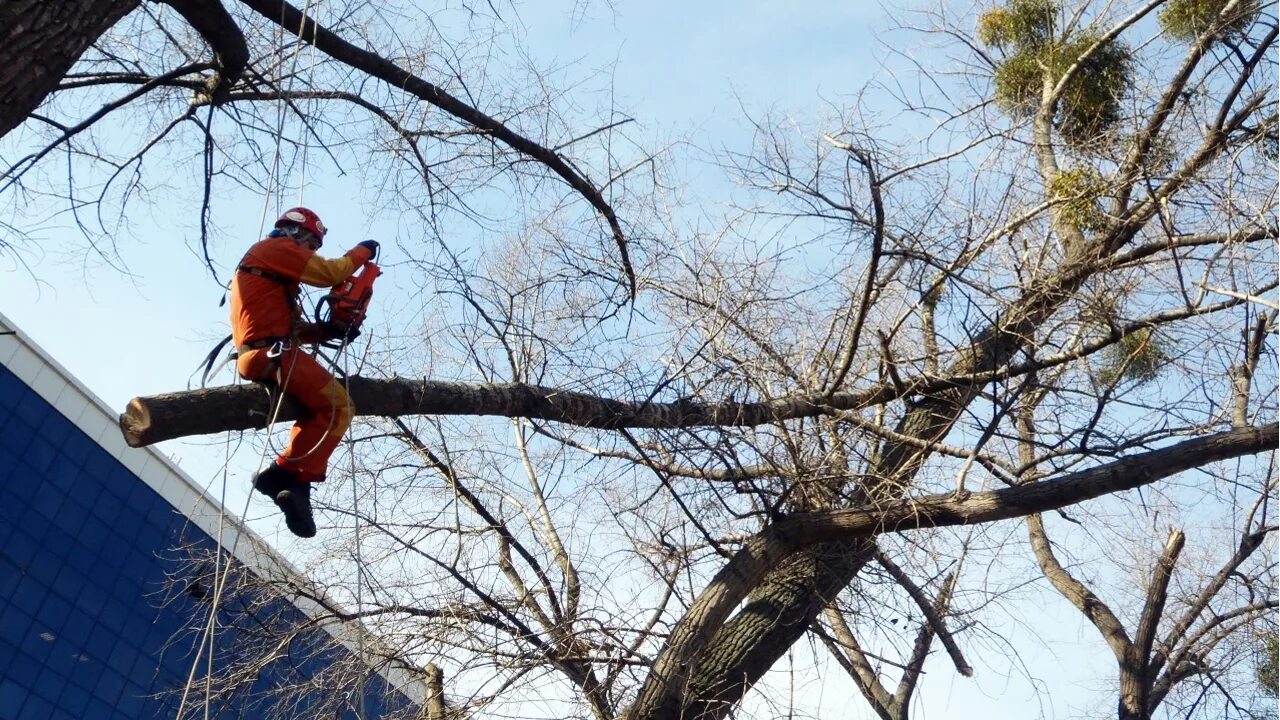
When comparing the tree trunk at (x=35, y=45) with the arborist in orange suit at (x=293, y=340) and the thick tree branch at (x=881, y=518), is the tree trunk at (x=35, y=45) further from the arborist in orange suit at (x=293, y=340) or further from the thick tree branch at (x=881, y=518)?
the thick tree branch at (x=881, y=518)

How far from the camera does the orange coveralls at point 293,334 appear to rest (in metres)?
4.49

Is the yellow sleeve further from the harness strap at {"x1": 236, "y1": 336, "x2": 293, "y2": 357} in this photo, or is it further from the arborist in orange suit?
the harness strap at {"x1": 236, "y1": 336, "x2": 293, "y2": 357}

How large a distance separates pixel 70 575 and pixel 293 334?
22.2 m

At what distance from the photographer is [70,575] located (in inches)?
937

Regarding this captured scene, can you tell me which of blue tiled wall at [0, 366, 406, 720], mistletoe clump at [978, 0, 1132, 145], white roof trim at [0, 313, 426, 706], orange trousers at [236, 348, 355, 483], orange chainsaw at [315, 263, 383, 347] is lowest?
orange trousers at [236, 348, 355, 483]

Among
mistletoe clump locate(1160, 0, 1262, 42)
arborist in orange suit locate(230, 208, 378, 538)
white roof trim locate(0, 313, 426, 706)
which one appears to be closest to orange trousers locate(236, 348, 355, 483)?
arborist in orange suit locate(230, 208, 378, 538)

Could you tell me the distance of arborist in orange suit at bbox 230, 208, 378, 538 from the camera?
177 inches

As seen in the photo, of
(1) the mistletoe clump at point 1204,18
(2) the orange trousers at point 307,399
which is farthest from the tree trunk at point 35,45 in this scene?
(1) the mistletoe clump at point 1204,18

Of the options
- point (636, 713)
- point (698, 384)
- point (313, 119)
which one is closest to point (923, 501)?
point (698, 384)

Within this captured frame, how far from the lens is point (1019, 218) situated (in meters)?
5.82

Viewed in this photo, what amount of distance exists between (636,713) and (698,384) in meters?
1.53

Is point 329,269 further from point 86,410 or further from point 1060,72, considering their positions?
point 86,410

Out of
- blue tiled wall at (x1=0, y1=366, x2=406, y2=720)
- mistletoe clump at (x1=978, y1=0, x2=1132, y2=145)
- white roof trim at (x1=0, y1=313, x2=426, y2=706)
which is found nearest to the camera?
mistletoe clump at (x1=978, y1=0, x2=1132, y2=145)

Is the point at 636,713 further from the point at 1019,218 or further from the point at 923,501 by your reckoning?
the point at 1019,218
